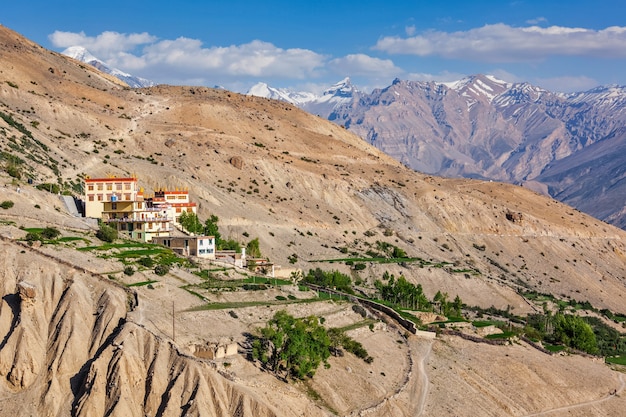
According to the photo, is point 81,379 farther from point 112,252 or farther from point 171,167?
point 171,167

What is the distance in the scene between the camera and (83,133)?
12200 cm

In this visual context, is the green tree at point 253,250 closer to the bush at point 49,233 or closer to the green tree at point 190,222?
the green tree at point 190,222

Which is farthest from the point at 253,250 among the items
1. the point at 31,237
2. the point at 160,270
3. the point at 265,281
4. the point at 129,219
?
the point at 31,237

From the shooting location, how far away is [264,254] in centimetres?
9669

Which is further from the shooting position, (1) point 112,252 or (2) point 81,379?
(1) point 112,252

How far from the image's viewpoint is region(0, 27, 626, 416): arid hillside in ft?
147

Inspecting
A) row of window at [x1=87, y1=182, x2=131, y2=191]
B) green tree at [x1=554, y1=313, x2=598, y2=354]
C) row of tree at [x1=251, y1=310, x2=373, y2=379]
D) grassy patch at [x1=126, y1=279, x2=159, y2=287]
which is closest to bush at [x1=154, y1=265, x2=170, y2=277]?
grassy patch at [x1=126, y1=279, x2=159, y2=287]

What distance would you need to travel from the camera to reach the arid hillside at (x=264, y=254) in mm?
44656

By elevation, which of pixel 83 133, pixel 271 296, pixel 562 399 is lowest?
pixel 562 399

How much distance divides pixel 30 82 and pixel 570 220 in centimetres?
10422

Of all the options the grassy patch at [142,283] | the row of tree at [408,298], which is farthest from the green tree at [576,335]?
the grassy patch at [142,283]

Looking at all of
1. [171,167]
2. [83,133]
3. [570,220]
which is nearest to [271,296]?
[171,167]

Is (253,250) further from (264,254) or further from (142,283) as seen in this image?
(142,283)

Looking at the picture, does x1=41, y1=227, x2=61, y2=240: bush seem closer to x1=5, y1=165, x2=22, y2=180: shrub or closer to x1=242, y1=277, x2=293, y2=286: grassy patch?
x1=242, y1=277, x2=293, y2=286: grassy patch
